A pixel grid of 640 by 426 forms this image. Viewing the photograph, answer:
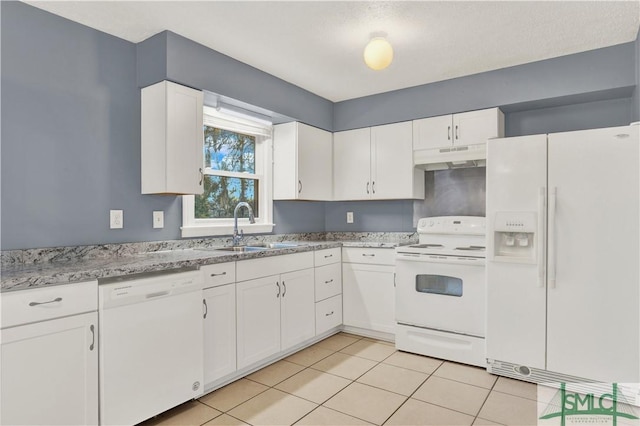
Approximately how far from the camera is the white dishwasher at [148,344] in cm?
186

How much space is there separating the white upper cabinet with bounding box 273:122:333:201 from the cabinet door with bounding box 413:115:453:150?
100cm

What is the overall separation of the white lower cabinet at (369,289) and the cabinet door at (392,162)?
645mm

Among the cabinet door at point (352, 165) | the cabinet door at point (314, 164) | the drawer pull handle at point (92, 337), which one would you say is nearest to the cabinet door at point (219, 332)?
the drawer pull handle at point (92, 337)

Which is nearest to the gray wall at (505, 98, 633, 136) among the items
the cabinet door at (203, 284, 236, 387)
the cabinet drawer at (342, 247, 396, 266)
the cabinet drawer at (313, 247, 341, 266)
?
the cabinet drawer at (342, 247, 396, 266)

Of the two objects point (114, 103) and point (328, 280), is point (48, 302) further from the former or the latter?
point (328, 280)

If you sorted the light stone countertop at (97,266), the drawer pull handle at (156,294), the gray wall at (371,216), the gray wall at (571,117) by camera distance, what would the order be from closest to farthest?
the light stone countertop at (97,266) < the drawer pull handle at (156,294) < the gray wall at (571,117) < the gray wall at (371,216)

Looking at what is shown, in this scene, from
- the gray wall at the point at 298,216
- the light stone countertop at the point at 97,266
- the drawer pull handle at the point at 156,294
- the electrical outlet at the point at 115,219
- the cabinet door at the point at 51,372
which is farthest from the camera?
the gray wall at the point at 298,216

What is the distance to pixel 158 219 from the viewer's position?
2773 mm

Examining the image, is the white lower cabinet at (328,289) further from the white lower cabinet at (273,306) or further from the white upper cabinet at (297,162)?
the white upper cabinet at (297,162)

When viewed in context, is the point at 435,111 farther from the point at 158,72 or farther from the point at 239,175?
the point at 158,72

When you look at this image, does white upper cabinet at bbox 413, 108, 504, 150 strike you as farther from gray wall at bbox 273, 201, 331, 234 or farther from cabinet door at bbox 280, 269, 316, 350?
cabinet door at bbox 280, 269, 316, 350

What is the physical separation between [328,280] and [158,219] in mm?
1561

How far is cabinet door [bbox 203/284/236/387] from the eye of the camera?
2.38 m

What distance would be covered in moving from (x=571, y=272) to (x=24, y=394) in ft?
9.83
